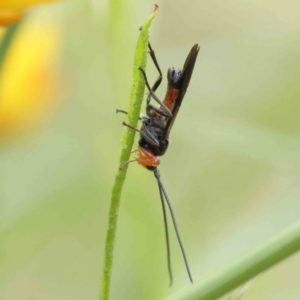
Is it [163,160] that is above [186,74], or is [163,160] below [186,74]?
below

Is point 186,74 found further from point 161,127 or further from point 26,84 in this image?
point 26,84

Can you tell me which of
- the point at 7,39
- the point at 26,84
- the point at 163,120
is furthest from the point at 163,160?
the point at 7,39

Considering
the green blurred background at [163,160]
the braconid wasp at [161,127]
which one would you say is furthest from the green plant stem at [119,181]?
the braconid wasp at [161,127]

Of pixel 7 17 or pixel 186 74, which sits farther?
pixel 186 74

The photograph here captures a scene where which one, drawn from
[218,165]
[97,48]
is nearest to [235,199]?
[218,165]

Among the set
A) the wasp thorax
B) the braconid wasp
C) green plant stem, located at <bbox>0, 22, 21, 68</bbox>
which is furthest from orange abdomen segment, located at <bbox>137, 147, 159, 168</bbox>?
green plant stem, located at <bbox>0, 22, 21, 68</bbox>

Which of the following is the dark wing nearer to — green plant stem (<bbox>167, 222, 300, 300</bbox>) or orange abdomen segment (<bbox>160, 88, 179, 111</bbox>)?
orange abdomen segment (<bbox>160, 88, 179, 111</bbox>)
